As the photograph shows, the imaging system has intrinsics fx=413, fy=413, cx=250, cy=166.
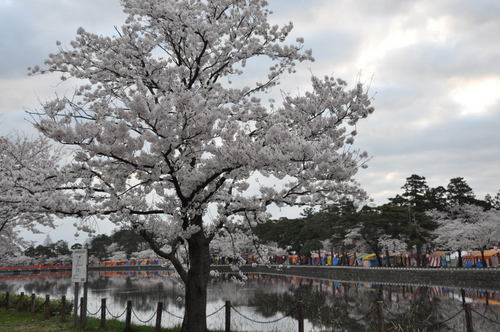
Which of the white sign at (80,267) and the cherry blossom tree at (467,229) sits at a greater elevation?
the cherry blossom tree at (467,229)

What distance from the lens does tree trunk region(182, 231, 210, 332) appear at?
9828mm

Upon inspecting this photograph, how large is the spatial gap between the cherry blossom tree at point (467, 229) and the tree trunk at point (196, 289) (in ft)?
105

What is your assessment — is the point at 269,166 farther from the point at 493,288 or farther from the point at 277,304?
the point at 493,288

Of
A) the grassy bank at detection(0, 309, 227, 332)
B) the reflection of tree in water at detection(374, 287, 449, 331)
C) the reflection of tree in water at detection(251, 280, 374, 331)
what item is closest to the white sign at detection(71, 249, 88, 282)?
the grassy bank at detection(0, 309, 227, 332)

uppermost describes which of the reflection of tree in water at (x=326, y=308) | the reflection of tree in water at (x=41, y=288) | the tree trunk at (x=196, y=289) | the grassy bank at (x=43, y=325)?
the tree trunk at (x=196, y=289)

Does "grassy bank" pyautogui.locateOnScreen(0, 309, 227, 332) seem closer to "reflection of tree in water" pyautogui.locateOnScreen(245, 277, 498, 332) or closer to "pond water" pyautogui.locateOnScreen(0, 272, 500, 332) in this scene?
"pond water" pyautogui.locateOnScreen(0, 272, 500, 332)

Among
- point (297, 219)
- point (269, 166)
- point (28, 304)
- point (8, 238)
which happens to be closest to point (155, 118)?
point (269, 166)

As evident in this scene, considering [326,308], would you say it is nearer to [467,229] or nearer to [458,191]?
[467,229]

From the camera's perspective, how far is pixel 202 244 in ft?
33.6

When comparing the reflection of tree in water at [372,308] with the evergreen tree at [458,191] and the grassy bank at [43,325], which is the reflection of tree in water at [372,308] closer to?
the grassy bank at [43,325]

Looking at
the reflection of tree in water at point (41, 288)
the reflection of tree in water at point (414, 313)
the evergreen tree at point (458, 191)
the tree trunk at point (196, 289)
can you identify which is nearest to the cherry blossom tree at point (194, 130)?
the tree trunk at point (196, 289)

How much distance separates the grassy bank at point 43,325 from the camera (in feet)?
38.5

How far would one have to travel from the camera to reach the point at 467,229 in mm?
36969

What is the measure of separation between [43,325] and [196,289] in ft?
20.4
